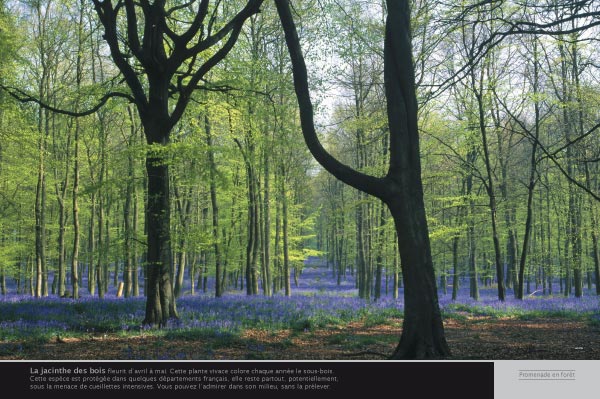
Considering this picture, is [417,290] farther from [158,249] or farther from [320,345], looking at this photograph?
[158,249]

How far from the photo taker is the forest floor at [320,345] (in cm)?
718

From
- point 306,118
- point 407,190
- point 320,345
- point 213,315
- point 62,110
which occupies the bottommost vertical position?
point 320,345

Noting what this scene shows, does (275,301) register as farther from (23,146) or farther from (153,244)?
(23,146)

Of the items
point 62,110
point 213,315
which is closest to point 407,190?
point 213,315

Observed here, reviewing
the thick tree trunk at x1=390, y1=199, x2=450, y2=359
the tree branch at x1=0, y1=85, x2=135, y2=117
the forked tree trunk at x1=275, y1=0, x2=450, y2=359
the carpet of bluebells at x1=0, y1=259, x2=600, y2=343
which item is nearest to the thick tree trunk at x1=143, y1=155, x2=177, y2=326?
the carpet of bluebells at x1=0, y1=259, x2=600, y2=343

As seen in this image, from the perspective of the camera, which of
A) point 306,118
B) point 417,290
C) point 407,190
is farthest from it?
point 306,118

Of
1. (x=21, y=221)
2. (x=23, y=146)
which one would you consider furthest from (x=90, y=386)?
(x=21, y=221)

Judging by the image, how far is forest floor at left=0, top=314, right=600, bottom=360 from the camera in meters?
7.18

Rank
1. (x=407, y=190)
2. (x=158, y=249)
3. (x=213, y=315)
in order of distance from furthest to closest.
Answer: (x=213, y=315)
(x=158, y=249)
(x=407, y=190)

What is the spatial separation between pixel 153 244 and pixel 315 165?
23.6 m

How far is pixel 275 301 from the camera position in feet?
49.6

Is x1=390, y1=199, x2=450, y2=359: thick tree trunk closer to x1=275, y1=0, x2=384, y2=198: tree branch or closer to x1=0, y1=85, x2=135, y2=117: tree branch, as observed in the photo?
x1=275, y1=0, x2=384, y2=198: tree branch

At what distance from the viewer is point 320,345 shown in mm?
8773

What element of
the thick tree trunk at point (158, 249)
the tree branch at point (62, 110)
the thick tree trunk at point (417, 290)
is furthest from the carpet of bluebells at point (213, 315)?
the tree branch at point (62, 110)
